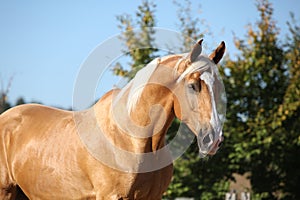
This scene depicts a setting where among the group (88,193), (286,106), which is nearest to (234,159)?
(286,106)

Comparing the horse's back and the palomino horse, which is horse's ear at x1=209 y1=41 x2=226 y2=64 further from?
the horse's back

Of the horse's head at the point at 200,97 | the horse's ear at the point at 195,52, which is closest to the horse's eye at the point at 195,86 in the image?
the horse's head at the point at 200,97

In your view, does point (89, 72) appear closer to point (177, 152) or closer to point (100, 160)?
point (100, 160)

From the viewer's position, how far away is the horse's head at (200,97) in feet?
11.7

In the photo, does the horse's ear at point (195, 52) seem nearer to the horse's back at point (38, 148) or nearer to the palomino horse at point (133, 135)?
the palomino horse at point (133, 135)

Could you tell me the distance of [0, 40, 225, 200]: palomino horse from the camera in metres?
3.66

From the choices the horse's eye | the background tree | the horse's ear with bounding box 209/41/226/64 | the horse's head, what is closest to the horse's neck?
the horse's head

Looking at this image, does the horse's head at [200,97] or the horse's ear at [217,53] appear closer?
the horse's head at [200,97]

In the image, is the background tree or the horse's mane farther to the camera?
the background tree

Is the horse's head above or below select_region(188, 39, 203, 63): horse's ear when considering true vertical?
below

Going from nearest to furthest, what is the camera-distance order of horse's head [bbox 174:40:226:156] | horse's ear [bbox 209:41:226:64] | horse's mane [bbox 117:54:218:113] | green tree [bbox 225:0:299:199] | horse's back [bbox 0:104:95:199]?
horse's head [bbox 174:40:226:156]
horse's mane [bbox 117:54:218:113]
horse's ear [bbox 209:41:226:64]
horse's back [bbox 0:104:95:199]
green tree [bbox 225:0:299:199]

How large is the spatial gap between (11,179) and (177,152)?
1581 mm

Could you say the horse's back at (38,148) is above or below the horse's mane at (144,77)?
below

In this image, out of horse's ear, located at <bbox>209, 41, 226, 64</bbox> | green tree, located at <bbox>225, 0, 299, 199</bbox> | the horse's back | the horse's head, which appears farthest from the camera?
green tree, located at <bbox>225, 0, 299, 199</bbox>
